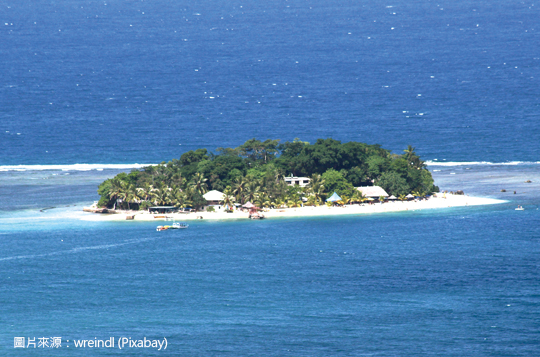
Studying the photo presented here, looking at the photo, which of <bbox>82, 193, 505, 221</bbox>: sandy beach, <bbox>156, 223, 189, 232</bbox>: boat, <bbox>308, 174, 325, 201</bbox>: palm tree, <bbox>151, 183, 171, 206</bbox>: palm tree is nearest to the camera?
<bbox>156, 223, 189, 232</bbox>: boat

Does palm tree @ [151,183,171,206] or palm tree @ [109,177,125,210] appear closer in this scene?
palm tree @ [151,183,171,206]

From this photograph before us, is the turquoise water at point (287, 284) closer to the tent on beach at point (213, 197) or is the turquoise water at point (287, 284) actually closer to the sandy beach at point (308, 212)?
the sandy beach at point (308, 212)

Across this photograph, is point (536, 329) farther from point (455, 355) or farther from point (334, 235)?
point (334, 235)

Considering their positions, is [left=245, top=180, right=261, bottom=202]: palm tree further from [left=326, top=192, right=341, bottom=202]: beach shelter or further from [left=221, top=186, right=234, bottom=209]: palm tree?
[left=326, top=192, right=341, bottom=202]: beach shelter

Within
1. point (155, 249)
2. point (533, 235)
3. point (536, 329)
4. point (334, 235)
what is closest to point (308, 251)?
point (334, 235)

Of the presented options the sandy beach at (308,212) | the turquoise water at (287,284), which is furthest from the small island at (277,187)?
the turquoise water at (287,284)

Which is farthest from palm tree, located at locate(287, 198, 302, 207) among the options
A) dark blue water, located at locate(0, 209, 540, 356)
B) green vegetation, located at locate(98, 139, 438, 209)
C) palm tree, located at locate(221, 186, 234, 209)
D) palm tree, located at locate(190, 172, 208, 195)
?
palm tree, located at locate(190, 172, 208, 195)

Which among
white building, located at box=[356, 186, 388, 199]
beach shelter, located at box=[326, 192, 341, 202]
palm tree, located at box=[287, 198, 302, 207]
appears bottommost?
palm tree, located at box=[287, 198, 302, 207]
